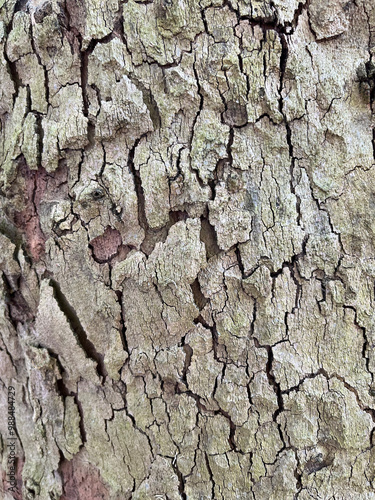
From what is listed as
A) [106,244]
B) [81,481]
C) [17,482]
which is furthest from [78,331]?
[17,482]

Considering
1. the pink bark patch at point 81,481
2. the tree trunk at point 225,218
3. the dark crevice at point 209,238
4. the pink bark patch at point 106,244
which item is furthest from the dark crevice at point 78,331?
the dark crevice at point 209,238

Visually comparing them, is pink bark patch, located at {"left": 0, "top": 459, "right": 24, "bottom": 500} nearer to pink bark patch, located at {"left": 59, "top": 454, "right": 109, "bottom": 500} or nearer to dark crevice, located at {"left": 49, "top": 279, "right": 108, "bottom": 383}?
pink bark patch, located at {"left": 59, "top": 454, "right": 109, "bottom": 500}

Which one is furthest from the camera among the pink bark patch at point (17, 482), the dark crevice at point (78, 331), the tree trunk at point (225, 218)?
the pink bark patch at point (17, 482)

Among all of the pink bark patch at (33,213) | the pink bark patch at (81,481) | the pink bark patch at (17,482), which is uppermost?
the pink bark patch at (33,213)

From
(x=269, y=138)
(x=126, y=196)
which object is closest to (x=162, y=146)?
(x=126, y=196)

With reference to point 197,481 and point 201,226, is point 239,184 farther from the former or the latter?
point 197,481

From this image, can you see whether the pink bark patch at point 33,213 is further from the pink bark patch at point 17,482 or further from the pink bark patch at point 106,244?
the pink bark patch at point 17,482

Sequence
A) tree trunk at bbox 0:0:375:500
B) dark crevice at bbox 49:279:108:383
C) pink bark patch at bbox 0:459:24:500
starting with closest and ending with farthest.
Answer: tree trunk at bbox 0:0:375:500, dark crevice at bbox 49:279:108:383, pink bark patch at bbox 0:459:24:500

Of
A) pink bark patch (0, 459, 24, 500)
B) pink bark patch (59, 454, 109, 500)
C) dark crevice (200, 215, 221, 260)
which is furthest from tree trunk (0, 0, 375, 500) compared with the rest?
pink bark patch (0, 459, 24, 500)
